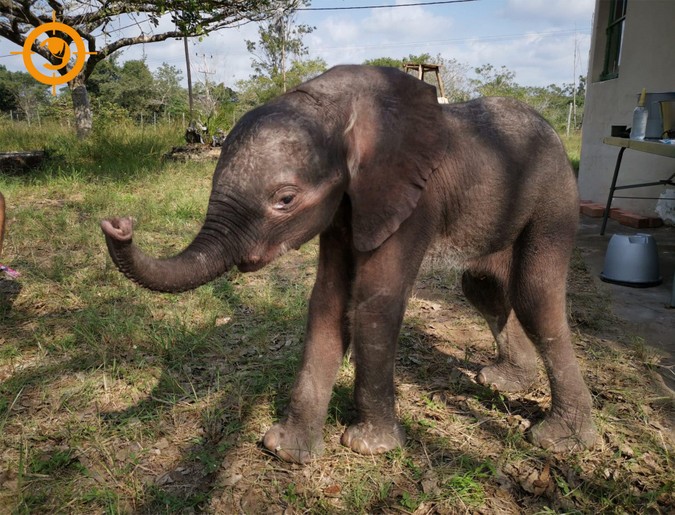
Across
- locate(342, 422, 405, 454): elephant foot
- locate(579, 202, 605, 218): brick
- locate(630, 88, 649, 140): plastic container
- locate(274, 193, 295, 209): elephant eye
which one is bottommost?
locate(342, 422, 405, 454): elephant foot

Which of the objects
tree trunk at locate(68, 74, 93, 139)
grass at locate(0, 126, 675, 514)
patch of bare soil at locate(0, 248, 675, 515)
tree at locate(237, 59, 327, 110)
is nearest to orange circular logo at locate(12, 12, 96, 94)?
tree trunk at locate(68, 74, 93, 139)

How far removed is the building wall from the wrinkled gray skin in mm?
5310

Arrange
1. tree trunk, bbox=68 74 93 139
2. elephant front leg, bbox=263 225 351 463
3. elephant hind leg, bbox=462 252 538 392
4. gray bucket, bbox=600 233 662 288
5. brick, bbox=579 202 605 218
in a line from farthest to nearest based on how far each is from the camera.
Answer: tree trunk, bbox=68 74 93 139, brick, bbox=579 202 605 218, gray bucket, bbox=600 233 662 288, elephant hind leg, bbox=462 252 538 392, elephant front leg, bbox=263 225 351 463

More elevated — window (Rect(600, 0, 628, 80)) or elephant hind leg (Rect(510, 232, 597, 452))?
window (Rect(600, 0, 628, 80))

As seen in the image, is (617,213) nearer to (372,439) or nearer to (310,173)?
(372,439)

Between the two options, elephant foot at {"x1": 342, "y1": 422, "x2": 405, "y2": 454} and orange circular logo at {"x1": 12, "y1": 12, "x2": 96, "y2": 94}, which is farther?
orange circular logo at {"x1": 12, "y1": 12, "x2": 96, "y2": 94}

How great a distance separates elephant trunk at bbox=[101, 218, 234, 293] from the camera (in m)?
1.55

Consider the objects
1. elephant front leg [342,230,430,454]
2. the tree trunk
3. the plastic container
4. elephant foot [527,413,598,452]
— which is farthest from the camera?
the tree trunk

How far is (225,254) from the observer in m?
1.83

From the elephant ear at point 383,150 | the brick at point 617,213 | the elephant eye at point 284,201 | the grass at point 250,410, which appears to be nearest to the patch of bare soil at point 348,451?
the grass at point 250,410

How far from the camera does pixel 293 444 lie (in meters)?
2.51

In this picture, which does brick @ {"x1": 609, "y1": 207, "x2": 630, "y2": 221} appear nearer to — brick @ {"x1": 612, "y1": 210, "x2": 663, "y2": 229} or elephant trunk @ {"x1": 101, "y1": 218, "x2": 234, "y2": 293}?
brick @ {"x1": 612, "y1": 210, "x2": 663, "y2": 229}

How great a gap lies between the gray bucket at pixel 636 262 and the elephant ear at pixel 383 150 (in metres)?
3.48

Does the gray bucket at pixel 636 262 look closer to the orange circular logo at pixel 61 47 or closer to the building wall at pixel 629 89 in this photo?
the building wall at pixel 629 89
